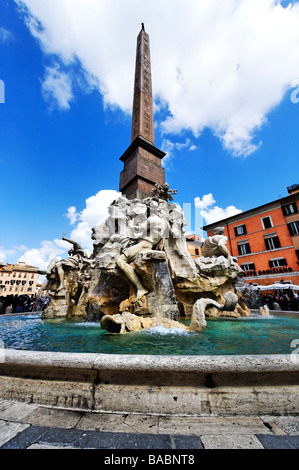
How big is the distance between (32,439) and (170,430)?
84 cm

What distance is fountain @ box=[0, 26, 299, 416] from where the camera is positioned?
1488 millimetres

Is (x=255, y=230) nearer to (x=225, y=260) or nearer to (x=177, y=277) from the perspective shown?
(x=225, y=260)

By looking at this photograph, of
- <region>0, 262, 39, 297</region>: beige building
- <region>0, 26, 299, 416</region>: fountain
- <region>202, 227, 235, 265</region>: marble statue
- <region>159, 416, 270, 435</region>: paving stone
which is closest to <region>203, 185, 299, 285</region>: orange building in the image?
<region>202, 227, 235, 265</region>: marble statue

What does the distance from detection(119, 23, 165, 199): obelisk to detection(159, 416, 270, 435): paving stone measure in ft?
27.9

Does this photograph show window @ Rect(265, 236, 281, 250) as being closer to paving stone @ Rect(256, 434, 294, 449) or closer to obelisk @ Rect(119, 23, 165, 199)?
obelisk @ Rect(119, 23, 165, 199)

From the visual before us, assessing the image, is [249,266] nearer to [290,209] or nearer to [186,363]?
[290,209]

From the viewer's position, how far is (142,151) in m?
10.9

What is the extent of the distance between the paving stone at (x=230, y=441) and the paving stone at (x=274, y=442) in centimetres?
3

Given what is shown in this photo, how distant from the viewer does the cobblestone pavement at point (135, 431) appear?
44.7 inches

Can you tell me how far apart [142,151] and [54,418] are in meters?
11.2

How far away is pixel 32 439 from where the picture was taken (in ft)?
3.86

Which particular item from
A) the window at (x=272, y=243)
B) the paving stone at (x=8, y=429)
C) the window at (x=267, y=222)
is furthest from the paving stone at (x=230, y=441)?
the window at (x=267, y=222)

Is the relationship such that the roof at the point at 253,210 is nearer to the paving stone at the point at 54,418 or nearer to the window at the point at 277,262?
the window at the point at 277,262
